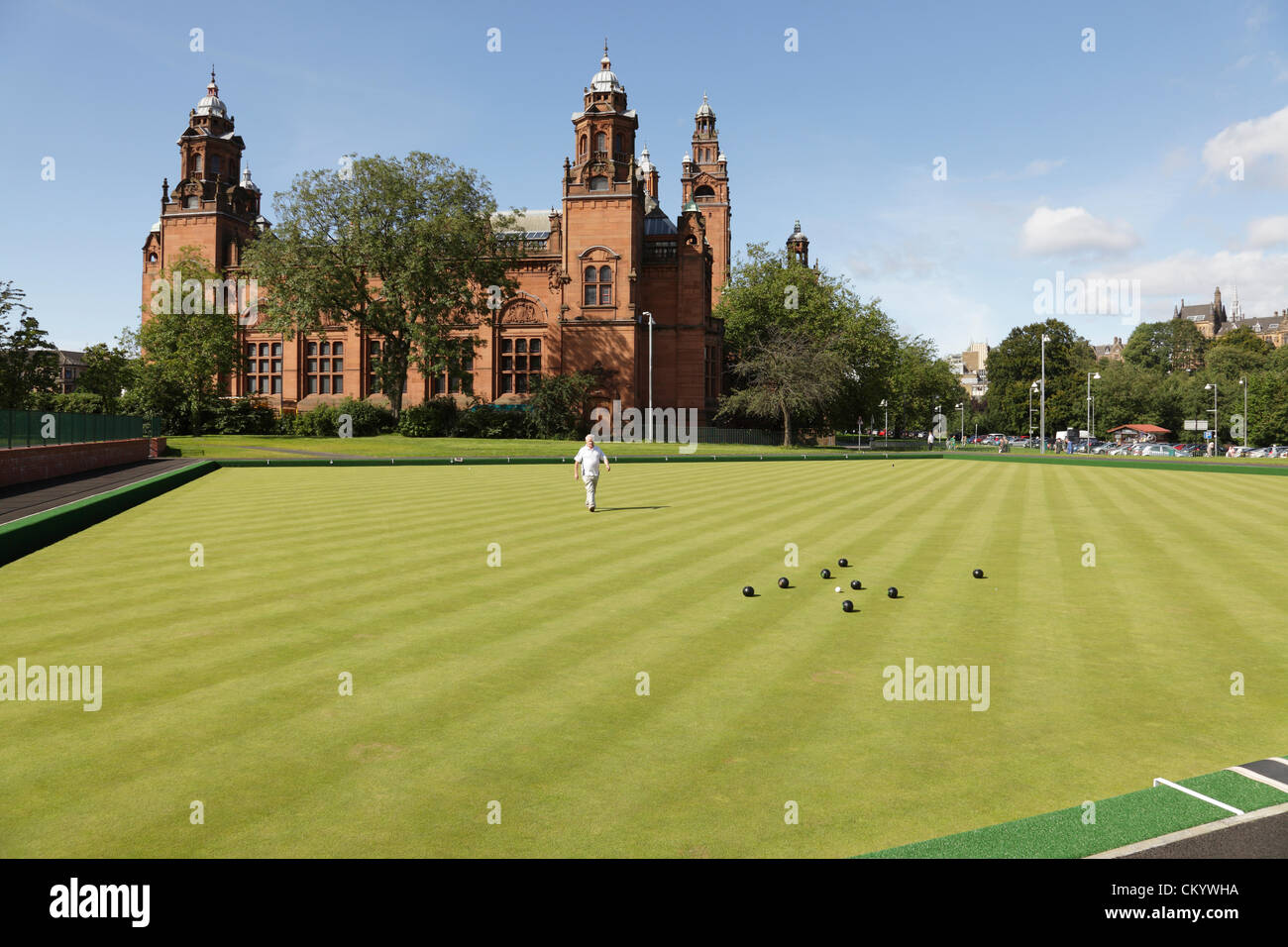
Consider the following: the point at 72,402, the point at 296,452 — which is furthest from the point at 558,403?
the point at 72,402

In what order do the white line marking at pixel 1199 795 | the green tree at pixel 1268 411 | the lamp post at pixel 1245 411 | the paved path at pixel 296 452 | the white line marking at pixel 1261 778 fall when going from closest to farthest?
the white line marking at pixel 1199 795 → the white line marking at pixel 1261 778 → the paved path at pixel 296 452 → the lamp post at pixel 1245 411 → the green tree at pixel 1268 411

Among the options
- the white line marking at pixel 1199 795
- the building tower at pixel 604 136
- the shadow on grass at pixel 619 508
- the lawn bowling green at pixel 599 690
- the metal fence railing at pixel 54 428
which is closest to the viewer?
the white line marking at pixel 1199 795

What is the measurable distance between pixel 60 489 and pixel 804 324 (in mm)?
65462

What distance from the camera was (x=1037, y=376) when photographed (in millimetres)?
105688

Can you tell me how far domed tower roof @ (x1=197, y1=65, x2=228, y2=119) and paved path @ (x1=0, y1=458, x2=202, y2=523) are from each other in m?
56.5

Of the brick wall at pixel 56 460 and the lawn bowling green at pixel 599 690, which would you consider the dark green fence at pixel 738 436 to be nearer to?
the brick wall at pixel 56 460

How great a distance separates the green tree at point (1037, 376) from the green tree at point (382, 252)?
A: 7584 centimetres

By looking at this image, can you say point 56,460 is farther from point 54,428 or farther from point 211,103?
point 211,103

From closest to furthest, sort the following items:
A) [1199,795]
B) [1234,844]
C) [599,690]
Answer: [1234,844]
[1199,795]
[599,690]

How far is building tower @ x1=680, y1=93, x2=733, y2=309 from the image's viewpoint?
106 metres

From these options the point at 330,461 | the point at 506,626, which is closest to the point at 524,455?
the point at 330,461

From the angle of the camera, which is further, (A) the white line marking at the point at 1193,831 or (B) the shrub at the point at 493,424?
(B) the shrub at the point at 493,424

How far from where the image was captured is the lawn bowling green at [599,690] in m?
4.55

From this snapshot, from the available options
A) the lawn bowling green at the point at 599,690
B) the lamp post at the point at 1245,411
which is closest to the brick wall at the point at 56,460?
the lawn bowling green at the point at 599,690
